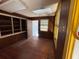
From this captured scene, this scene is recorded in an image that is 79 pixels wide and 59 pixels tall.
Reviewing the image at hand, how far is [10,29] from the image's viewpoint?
411 cm

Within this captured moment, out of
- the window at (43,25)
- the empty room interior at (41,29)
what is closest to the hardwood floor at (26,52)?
the empty room interior at (41,29)

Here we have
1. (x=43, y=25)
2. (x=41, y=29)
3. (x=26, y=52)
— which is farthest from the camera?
(x=41, y=29)

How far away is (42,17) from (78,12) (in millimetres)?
5342

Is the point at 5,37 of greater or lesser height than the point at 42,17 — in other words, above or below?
below

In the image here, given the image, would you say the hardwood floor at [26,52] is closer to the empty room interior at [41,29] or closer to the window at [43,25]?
the empty room interior at [41,29]

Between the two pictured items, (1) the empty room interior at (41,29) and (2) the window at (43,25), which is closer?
(1) the empty room interior at (41,29)

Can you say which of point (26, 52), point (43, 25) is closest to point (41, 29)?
point (43, 25)

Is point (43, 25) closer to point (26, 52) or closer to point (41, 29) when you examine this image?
point (41, 29)

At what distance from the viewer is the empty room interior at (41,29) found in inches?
34.0

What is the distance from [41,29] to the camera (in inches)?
251

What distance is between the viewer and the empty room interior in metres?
0.86

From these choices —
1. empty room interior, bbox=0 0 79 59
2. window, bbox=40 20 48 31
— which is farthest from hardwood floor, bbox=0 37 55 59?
window, bbox=40 20 48 31

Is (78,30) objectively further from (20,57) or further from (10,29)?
(10,29)

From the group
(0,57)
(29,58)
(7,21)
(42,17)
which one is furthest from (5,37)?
(42,17)
